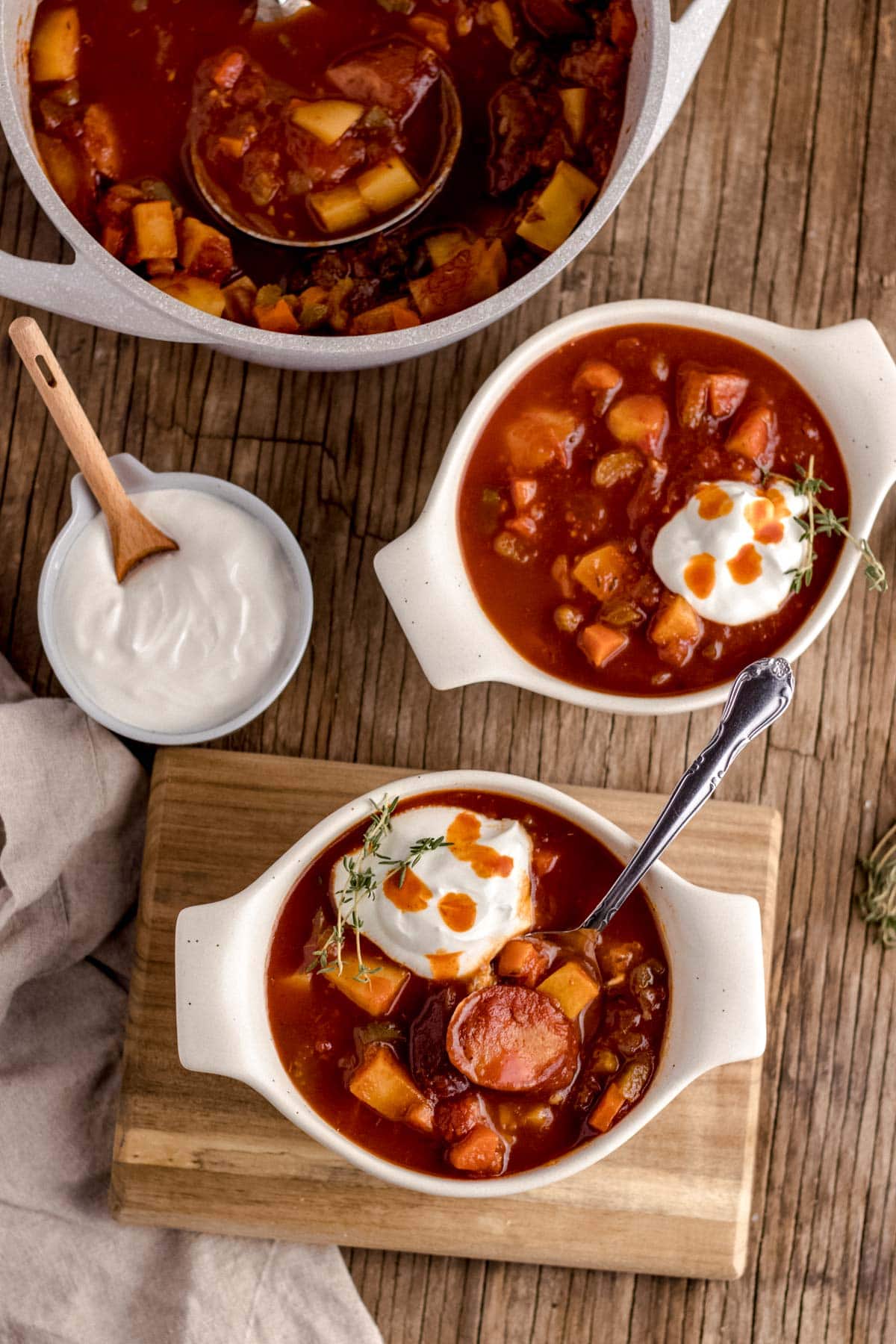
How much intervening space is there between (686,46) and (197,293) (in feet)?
3.29

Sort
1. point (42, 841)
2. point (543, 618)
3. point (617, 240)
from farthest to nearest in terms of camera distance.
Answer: point (617, 240), point (42, 841), point (543, 618)

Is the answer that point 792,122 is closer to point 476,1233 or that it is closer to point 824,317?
point 824,317

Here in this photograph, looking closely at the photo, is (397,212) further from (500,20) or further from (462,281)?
(500,20)

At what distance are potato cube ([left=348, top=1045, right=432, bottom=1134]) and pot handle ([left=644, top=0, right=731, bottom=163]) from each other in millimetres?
1688

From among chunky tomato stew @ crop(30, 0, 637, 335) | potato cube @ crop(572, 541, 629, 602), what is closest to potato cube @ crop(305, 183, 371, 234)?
chunky tomato stew @ crop(30, 0, 637, 335)

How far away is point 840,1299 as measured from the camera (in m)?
2.74

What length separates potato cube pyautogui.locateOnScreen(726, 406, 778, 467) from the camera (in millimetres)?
2393

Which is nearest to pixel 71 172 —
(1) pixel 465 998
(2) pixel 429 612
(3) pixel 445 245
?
(3) pixel 445 245

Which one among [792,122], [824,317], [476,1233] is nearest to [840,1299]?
[476,1233]

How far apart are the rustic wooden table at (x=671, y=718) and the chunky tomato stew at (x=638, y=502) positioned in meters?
0.32

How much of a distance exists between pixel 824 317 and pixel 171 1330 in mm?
2563

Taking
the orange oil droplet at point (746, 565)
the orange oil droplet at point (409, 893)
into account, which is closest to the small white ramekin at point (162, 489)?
the orange oil droplet at point (409, 893)

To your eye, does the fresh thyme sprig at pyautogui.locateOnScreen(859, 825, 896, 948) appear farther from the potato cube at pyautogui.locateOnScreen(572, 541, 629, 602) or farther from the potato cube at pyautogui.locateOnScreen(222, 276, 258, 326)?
the potato cube at pyautogui.locateOnScreen(222, 276, 258, 326)

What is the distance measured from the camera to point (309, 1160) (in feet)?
8.34
